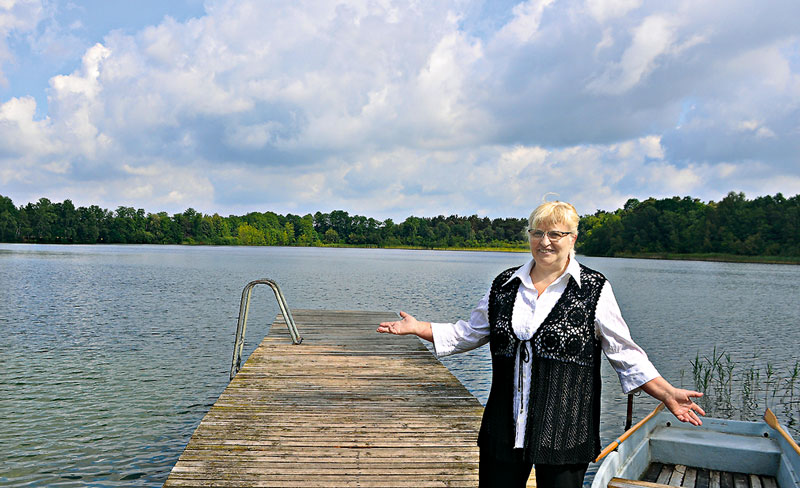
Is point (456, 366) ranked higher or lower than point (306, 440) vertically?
lower

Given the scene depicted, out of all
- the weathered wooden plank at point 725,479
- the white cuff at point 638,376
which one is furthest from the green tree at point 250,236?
the white cuff at point 638,376

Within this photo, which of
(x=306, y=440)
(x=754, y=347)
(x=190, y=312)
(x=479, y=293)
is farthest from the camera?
(x=479, y=293)

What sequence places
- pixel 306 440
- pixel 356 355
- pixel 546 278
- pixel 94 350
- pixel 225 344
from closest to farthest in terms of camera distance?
pixel 546 278 → pixel 306 440 → pixel 356 355 → pixel 94 350 → pixel 225 344

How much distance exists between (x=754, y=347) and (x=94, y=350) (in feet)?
56.3

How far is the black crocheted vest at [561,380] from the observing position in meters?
2.27

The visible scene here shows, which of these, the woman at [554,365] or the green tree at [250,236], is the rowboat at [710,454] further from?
the green tree at [250,236]

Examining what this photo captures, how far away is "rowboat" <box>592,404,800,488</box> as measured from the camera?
5305 mm

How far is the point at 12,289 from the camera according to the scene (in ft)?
81.0

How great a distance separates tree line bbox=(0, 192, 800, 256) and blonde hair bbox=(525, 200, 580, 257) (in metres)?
76.3

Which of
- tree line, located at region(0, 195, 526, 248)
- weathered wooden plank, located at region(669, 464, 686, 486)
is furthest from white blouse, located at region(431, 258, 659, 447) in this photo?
tree line, located at region(0, 195, 526, 248)

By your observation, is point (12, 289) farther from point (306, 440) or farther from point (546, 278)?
point (546, 278)

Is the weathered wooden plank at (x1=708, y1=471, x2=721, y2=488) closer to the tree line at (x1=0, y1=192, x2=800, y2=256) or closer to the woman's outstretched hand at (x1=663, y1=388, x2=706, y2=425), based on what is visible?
the woman's outstretched hand at (x1=663, y1=388, x2=706, y2=425)

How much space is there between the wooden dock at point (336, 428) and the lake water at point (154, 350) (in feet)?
5.32

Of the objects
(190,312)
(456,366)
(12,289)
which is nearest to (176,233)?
(12,289)
